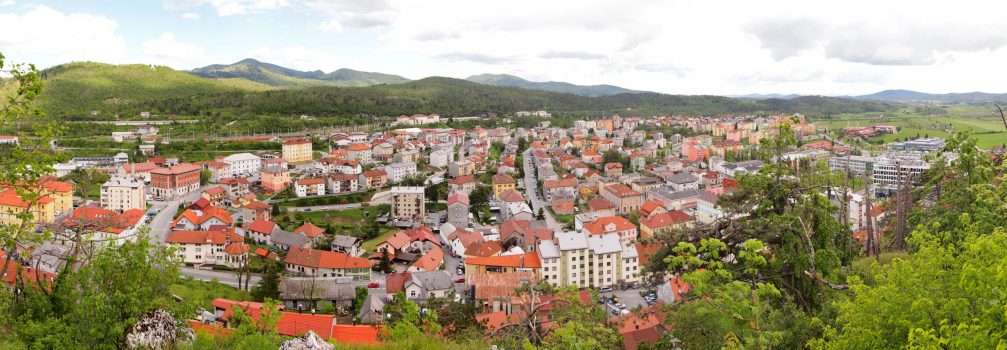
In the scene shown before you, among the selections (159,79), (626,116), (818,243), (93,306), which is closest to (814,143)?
(626,116)

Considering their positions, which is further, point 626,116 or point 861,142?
point 626,116

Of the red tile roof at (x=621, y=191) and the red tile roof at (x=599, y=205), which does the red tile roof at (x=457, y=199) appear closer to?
the red tile roof at (x=599, y=205)

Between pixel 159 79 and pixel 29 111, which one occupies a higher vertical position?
pixel 159 79

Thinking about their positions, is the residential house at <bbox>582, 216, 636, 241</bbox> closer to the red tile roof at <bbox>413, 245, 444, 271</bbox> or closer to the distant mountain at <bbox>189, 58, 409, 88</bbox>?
the red tile roof at <bbox>413, 245, 444, 271</bbox>

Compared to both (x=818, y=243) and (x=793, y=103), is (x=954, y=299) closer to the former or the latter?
(x=818, y=243)

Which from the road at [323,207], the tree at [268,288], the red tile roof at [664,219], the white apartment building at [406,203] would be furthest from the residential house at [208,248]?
the red tile roof at [664,219]

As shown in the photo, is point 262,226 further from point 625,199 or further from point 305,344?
point 305,344
